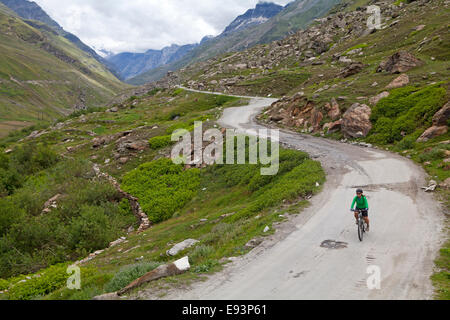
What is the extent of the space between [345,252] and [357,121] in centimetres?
2078

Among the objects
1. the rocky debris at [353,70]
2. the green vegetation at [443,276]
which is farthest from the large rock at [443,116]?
the rocky debris at [353,70]

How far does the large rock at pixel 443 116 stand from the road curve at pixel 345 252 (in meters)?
6.49

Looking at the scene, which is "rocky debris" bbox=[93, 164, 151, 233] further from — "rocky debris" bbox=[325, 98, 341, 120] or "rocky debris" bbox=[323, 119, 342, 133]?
"rocky debris" bbox=[325, 98, 341, 120]

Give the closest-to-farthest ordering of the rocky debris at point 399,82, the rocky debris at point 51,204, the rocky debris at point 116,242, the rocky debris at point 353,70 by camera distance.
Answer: the rocky debris at point 116,242, the rocky debris at point 51,204, the rocky debris at point 399,82, the rocky debris at point 353,70

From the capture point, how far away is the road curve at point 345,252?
7.51 meters

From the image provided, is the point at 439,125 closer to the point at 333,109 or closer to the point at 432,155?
the point at 432,155

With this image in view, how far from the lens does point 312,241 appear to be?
1070 centimetres

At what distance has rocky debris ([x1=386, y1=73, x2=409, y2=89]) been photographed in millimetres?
29203

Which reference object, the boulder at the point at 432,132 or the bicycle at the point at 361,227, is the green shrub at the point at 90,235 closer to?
the bicycle at the point at 361,227

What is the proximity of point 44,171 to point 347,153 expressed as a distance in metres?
→ 37.8

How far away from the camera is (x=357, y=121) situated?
89.8ft

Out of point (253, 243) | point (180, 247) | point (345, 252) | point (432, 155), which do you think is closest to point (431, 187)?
point (432, 155)
